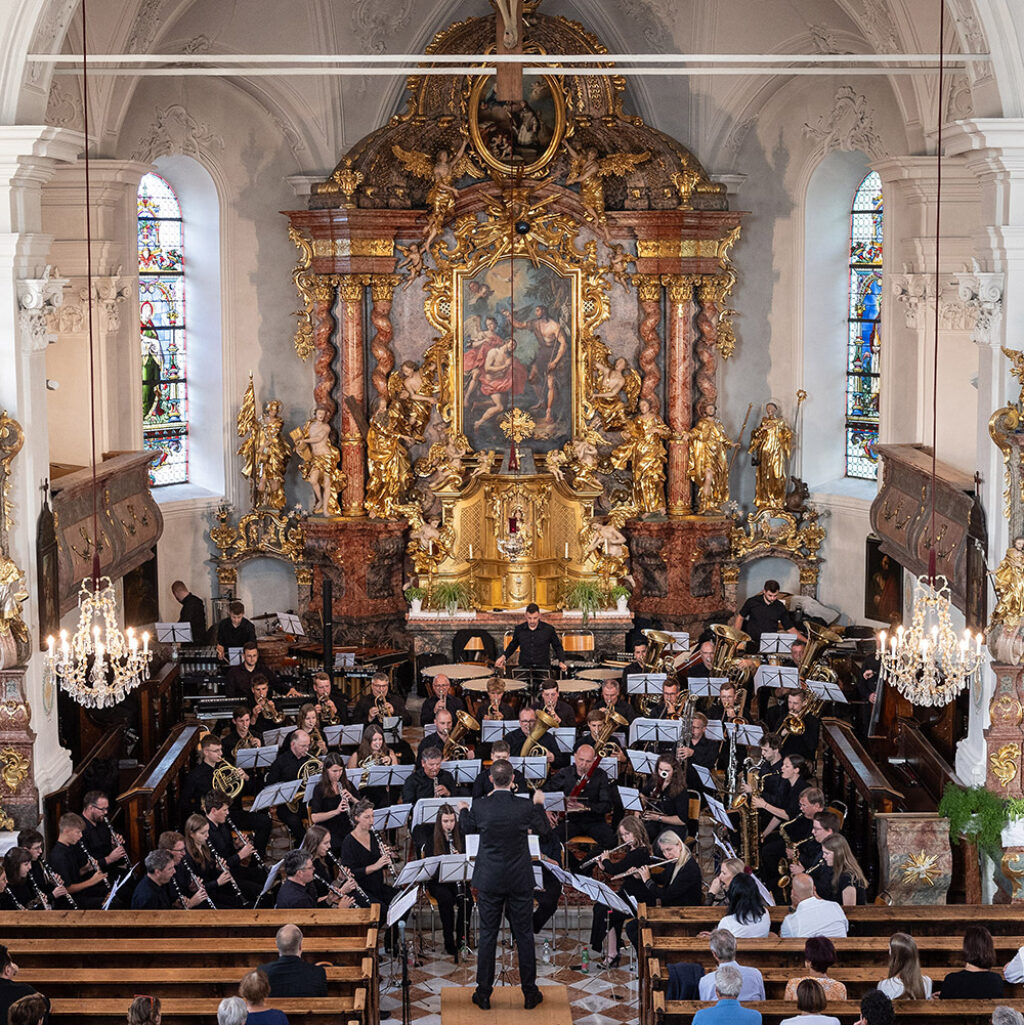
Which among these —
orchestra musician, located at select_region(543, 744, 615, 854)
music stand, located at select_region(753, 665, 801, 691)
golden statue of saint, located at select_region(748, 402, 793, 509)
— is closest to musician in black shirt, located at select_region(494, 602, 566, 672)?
music stand, located at select_region(753, 665, 801, 691)

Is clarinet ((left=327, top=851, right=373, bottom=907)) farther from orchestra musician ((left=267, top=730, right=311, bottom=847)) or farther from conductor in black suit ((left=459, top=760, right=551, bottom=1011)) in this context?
orchestra musician ((left=267, top=730, right=311, bottom=847))

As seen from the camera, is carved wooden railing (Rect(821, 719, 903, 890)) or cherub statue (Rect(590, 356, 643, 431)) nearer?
carved wooden railing (Rect(821, 719, 903, 890))

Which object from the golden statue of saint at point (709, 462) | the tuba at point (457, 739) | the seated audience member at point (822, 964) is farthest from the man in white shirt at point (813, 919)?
the golden statue of saint at point (709, 462)

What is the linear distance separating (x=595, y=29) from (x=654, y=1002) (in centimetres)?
1512

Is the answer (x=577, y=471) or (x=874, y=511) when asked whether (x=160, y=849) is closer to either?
(x=874, y=511)

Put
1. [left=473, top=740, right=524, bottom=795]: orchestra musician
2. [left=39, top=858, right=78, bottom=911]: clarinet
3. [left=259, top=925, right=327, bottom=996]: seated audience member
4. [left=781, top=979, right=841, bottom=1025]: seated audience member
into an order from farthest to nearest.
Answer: [left=473, top=740, right=524, bottom=795]: orchestra musician
[left=39, top=858, right=78, bottom=911]: clarinet
[left=259, top=925, right=327, bottom=996]: seated audience member
[left=781, top=979, right=841, bottom=1025]: seated audience member

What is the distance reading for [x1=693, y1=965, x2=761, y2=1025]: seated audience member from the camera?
880 centimetres

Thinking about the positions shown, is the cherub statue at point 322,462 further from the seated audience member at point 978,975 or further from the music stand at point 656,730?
the seated audience member at point 978,975

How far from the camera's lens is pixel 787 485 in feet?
73.2

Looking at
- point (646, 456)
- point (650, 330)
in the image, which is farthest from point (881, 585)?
point (650, 330)

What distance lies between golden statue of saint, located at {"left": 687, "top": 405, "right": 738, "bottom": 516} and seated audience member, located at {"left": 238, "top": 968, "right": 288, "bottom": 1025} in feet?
44.2

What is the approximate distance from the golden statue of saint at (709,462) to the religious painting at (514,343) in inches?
68.5

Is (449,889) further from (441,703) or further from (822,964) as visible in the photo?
(822,964)

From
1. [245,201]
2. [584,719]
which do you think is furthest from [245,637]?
[245,201]
